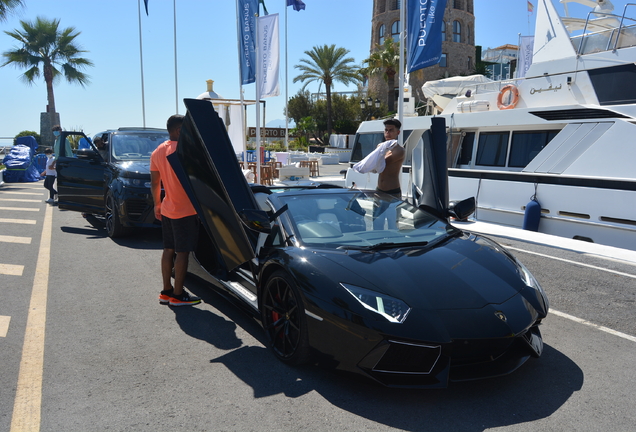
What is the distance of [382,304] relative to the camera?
3.01 metres

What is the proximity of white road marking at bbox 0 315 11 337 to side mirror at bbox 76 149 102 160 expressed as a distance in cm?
451

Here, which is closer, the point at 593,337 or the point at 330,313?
the point at 330,313

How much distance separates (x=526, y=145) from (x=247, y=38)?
8.36m

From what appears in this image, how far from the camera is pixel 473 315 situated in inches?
118

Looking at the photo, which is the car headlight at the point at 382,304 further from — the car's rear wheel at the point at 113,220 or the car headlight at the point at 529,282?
the car's rear wheel at the point at 113,220

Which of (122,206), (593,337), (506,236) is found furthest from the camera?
(506,236)

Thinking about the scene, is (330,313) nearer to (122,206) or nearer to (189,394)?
(189,394)

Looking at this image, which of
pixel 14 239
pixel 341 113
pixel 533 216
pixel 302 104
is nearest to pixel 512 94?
pixel 533 216

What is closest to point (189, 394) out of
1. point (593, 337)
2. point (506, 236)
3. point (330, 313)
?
point (330, 313)

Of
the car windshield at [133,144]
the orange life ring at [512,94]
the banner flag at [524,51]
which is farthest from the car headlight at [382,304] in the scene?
the banner flag at [524,51]

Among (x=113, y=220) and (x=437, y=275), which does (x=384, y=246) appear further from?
(x=113, y=220)

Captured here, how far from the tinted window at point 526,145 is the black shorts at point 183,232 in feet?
26.2

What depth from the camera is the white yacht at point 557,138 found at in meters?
8.65

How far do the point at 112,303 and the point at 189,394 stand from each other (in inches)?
88.5
